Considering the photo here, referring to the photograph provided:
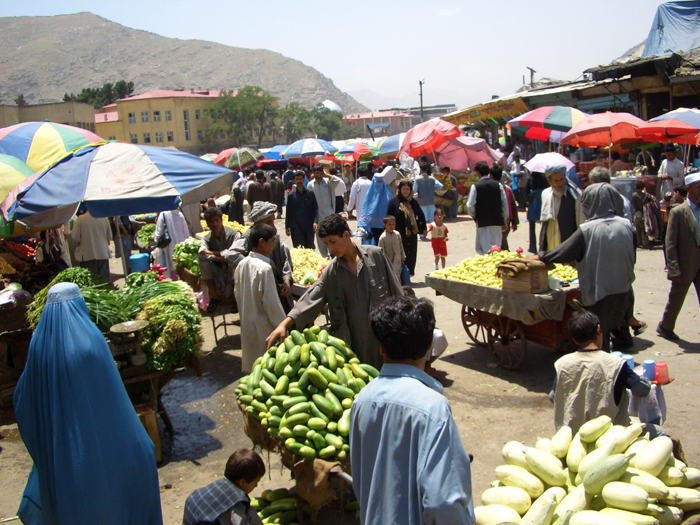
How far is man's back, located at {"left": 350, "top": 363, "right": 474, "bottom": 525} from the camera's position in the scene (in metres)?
1.85

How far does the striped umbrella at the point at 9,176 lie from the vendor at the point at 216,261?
272 cm

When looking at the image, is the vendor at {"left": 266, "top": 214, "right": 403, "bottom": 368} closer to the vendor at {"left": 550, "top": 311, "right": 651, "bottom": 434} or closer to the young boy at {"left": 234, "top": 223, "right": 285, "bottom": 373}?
the vendor at {"left": 550, "top": 311, "right": 651, "bottom": 434}

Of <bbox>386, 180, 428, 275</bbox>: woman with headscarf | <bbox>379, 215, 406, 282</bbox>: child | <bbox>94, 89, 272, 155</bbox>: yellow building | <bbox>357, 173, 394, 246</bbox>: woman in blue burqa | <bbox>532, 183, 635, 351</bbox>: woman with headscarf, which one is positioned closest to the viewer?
<bbox>532, 183, 635, 351</bbox>: woman with headscarf

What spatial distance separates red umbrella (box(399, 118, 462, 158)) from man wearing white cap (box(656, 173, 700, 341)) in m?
11.0

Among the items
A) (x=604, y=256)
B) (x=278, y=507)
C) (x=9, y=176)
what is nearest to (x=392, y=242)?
(x=604, y=256)

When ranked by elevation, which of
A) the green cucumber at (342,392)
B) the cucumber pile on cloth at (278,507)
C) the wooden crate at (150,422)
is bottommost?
the cucumber pile on cloth at (278,507)

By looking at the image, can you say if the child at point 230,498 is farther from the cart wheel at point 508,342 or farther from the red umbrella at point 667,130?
the red umbrella at point 667,130

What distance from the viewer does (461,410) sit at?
17.5 ft

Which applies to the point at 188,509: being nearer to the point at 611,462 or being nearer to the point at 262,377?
the point at 262,377

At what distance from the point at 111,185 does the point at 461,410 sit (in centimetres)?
425

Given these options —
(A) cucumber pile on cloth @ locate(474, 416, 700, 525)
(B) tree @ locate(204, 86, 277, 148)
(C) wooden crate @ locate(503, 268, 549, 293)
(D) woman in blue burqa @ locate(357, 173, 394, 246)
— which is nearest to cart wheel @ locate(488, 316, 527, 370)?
(C) wooden crate @ locate(503, 268, 549, 293)

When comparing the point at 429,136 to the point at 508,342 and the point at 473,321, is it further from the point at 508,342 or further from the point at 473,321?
the point at 508,342

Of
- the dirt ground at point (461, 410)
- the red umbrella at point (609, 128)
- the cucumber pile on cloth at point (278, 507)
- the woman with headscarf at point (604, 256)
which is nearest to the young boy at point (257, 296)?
the dirt ground at point (461, 410)

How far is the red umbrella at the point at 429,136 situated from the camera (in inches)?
663
